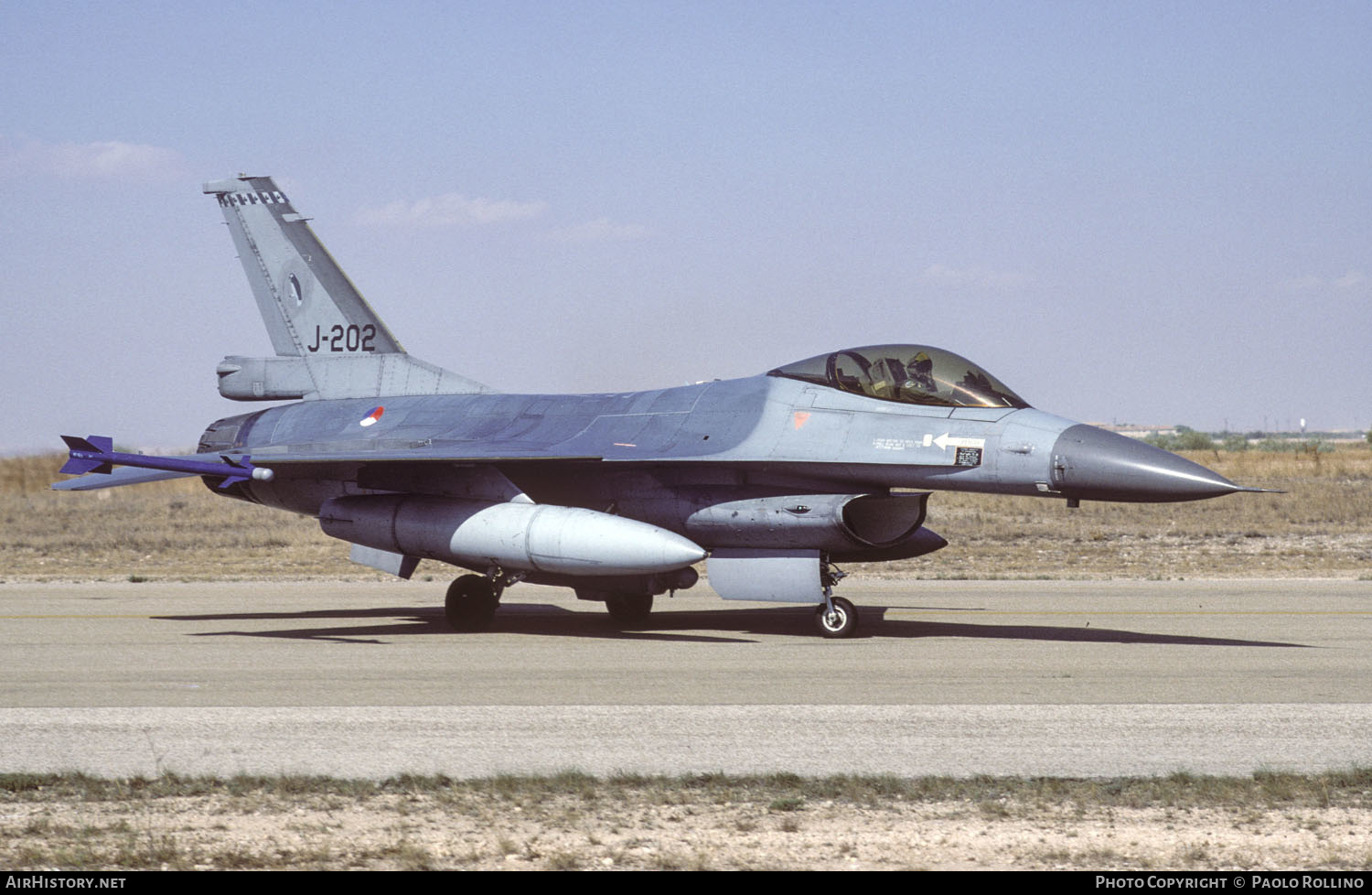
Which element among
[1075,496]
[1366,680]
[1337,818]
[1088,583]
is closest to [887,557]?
[1075,496]

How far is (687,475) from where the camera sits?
14.8 metres

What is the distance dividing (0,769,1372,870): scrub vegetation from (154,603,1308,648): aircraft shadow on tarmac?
686 centimetres

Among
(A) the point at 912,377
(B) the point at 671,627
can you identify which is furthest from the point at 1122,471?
(B) the point at 671,627

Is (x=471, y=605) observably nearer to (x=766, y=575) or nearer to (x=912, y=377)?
(x=766, y=575)

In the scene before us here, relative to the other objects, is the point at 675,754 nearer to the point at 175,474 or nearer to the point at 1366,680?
the point at 1366,680

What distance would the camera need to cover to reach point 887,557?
50.0ft

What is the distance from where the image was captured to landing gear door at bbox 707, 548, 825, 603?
45.9 ft

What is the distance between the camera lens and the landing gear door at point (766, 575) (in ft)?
45.9

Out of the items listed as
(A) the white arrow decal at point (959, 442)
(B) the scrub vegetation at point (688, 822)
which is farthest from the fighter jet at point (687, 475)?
(B) the scrub vegetation at point (688, 822)

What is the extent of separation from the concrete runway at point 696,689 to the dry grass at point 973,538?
22.4 feet

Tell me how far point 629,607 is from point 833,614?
2.72 metres

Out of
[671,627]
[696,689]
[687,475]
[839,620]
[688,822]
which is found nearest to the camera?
[688,822]

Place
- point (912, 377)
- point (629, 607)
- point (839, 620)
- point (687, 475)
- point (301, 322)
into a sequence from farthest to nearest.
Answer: point (301, 322) → point (629, 607) → point (687, 475) → point (839, 620) → point (912, 377)

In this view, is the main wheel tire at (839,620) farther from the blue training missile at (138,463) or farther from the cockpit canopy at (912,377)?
the blue training missile at (138,463)
